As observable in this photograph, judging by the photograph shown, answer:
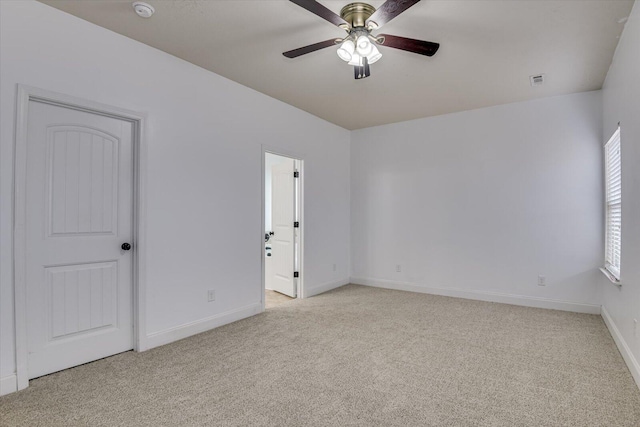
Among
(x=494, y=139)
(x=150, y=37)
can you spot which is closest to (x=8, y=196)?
(x=150, y=37)

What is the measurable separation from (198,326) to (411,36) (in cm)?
328

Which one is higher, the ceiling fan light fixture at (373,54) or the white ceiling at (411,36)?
the white ceiling at (411,36)

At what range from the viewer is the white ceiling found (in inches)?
96.6

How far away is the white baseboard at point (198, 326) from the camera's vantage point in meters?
3.05

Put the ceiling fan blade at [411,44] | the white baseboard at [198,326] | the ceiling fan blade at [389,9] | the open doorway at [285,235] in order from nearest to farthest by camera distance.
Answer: the ceiling fan blade at [389,9] < the ceiling fan blade at [411,44] < the white baseboard at [198,326] < the open doorway at [285,235]

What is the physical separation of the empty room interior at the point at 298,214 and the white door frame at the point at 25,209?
2 centimetres

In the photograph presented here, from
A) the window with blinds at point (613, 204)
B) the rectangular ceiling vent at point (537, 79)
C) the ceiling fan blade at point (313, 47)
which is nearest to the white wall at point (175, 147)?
the ceiling fan blade at point (313, 47)

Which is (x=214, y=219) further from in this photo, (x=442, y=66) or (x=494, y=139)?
(x=494, y=139)

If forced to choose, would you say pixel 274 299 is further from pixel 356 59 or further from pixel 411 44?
pixel 411 44

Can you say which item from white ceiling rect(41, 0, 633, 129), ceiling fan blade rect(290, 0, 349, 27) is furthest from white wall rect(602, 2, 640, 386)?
ceiling fan blade rect(290, 0, 349, 27)

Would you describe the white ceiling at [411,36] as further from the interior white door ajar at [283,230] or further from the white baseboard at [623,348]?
the white baseboard at [623,348]

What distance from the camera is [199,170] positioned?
3.45m

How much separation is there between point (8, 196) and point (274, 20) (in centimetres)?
220

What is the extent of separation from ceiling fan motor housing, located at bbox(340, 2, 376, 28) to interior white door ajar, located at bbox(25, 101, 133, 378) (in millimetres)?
2008
